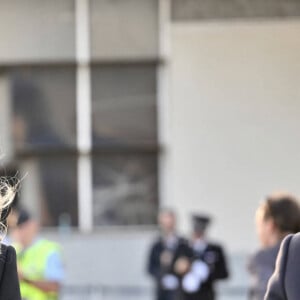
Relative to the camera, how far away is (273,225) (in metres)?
3.85

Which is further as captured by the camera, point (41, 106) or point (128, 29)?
A: point (41, 106)

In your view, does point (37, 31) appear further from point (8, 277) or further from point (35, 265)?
point (8, 277)

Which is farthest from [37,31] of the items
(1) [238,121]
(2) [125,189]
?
(1) [238,121]

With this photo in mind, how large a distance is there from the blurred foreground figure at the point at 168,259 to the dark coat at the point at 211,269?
14 centimetres

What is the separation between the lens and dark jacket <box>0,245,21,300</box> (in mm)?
2393

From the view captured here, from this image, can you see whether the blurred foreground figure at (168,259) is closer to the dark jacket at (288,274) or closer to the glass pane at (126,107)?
the glass pane at (126,107)

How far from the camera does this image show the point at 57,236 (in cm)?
991

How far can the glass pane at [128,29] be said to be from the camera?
9.98 m

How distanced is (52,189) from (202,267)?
2.56 m

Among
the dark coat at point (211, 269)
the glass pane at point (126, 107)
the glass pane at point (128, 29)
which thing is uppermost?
the glass pane at point (128, 29)

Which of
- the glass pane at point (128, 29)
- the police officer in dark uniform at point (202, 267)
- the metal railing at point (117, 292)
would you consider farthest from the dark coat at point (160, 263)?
the glass pane at point (128, 29)

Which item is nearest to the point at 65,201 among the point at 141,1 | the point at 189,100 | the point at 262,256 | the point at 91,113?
the point at 91,113

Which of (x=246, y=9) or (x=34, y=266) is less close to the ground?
(x=246, y=9)

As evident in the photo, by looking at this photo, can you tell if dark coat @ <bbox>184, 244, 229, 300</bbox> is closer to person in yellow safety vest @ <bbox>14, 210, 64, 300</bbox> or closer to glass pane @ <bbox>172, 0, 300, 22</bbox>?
person in yellow safety vest @ <bbox>14, 210, 64, 300</bbox>
